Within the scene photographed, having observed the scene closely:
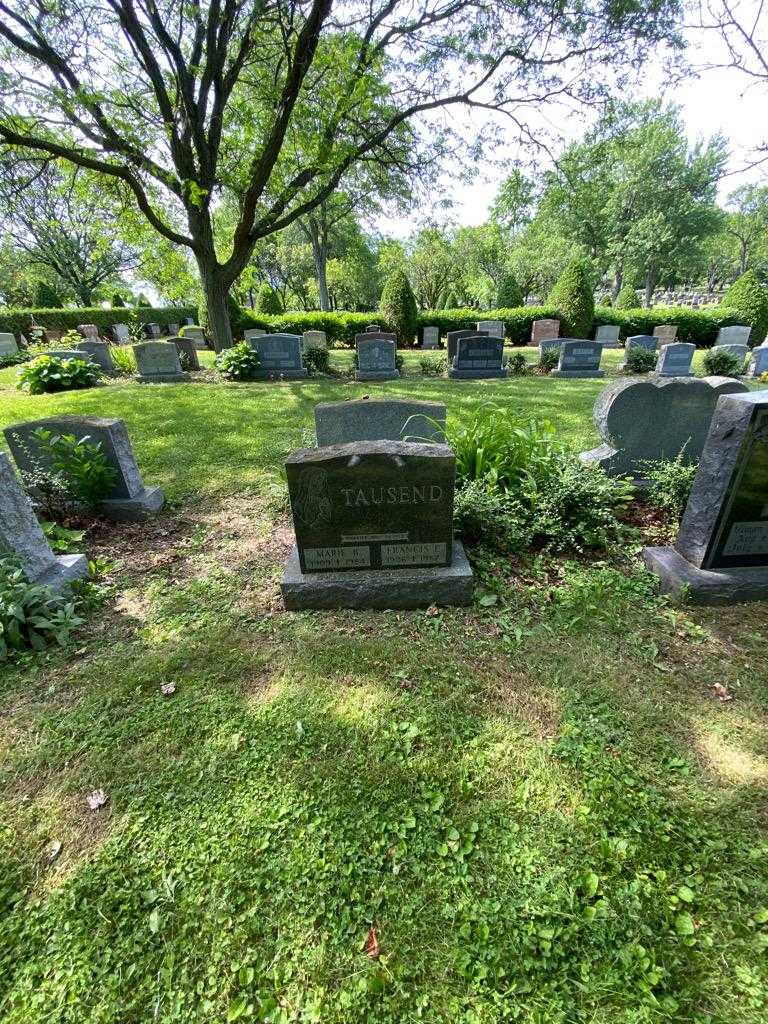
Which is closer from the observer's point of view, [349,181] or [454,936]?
[454,936]

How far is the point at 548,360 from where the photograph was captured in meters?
13.1

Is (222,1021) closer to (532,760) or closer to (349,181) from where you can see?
(532,760)

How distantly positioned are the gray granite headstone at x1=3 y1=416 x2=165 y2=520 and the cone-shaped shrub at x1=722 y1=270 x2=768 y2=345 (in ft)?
76.3

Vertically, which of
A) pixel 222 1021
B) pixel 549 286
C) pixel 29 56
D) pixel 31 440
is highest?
pixel 29 56

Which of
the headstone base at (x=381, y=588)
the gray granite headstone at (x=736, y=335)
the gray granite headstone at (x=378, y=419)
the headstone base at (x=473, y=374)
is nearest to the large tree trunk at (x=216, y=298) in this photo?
the headstone base at (x=473, y=374)

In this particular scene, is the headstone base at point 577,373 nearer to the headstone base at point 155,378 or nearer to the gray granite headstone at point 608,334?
the gray granite headstone at point 608,334

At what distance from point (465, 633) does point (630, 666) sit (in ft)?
2.99

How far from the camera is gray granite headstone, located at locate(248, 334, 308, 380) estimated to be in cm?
1177

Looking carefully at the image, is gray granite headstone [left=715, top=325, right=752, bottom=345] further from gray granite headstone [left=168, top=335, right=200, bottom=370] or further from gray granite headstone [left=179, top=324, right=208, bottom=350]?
gray granite headstone [left=179, top=324, right=208, bottom=350]

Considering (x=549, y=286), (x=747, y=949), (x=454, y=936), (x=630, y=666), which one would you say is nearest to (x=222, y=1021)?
(x=454, y=936)

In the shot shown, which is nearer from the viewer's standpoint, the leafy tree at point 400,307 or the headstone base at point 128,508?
Result: the headstone base at point 128,508

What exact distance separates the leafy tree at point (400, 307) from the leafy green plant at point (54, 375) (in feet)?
37.4

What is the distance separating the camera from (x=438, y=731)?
207 centimetres

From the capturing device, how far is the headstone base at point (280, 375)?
11.8 m
